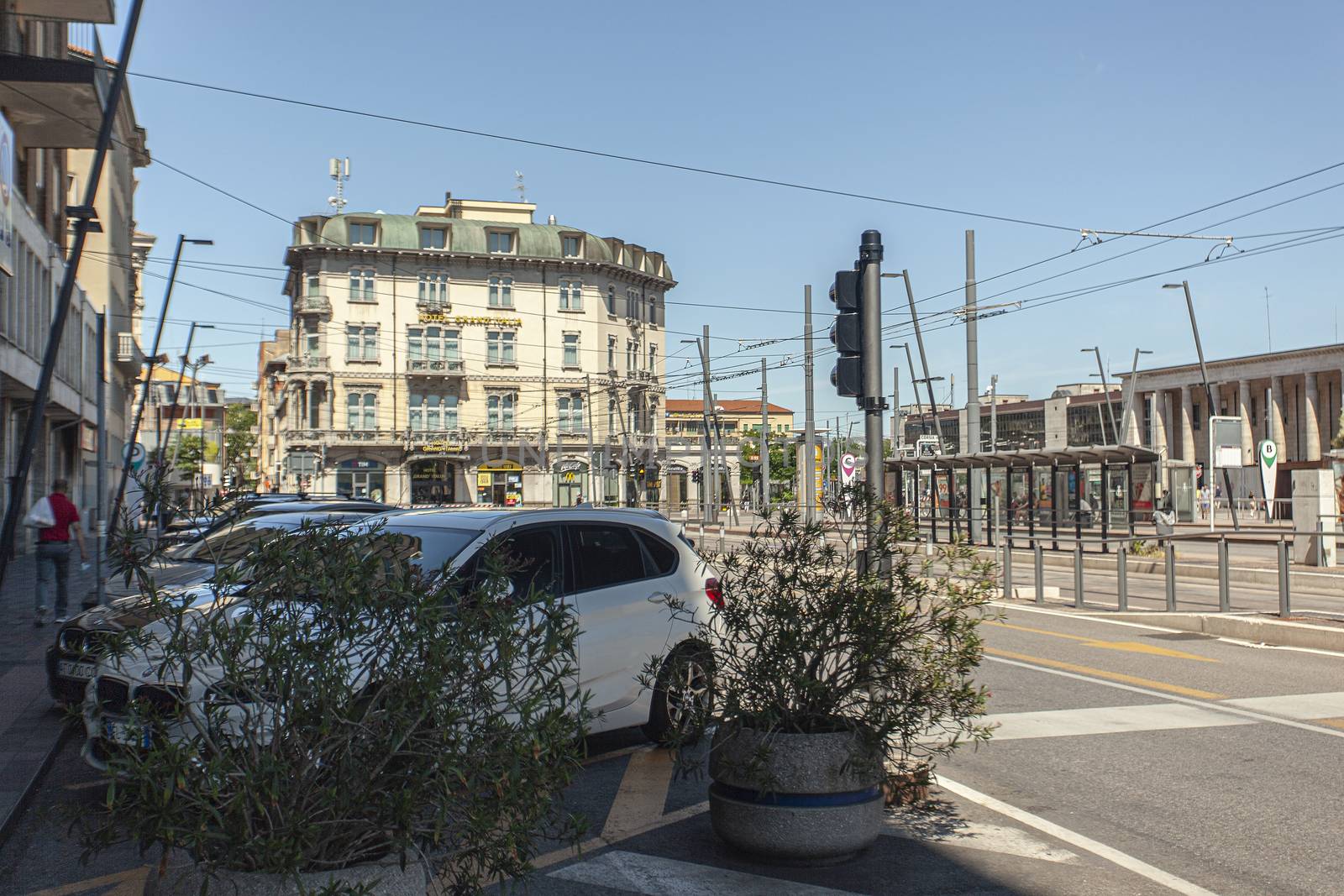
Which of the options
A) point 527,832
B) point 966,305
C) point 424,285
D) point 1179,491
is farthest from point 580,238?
point 527,832

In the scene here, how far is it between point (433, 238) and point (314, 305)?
8749mm

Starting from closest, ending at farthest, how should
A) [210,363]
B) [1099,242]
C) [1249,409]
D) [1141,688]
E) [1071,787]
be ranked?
[1071,787], [1141,688], [1099,242], [210,363], [1249,409]

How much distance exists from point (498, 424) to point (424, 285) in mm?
9651

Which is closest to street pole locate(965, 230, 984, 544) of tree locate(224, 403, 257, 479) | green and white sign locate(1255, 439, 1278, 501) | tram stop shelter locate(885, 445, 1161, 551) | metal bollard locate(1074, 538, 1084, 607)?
tram stop shelter locate(885, 445, 1161, 551)

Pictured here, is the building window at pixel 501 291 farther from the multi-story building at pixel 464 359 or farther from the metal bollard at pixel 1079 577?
the metal bollard at pixel 1079 577

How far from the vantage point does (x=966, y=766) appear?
7891mm

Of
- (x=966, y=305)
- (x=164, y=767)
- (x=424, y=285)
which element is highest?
(x=424, y=285)

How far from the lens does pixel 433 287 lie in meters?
80.2

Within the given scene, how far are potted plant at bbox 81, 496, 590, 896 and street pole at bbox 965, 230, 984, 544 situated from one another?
2708 cm

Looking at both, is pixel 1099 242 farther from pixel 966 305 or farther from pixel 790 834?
pixel 790 834

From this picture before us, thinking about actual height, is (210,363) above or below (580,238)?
below

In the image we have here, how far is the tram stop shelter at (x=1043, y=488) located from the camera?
2859 cm

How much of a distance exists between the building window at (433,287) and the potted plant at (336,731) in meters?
77.4

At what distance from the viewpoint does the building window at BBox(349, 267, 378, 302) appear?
7794 centimetres
